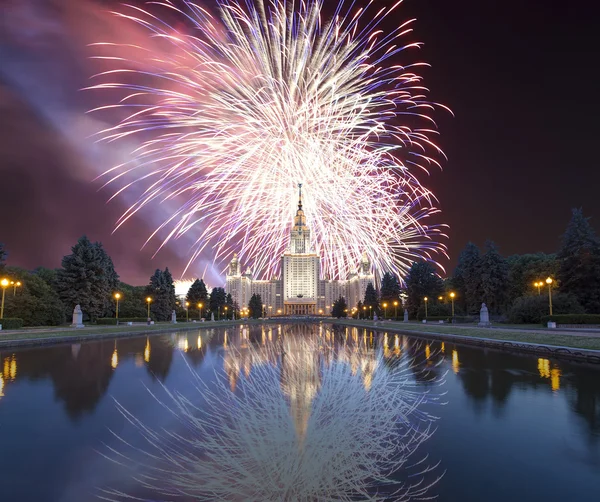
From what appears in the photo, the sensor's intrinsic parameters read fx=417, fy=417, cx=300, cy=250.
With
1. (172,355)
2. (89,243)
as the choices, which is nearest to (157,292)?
(89,243)

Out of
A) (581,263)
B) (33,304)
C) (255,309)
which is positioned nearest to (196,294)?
(255,309)

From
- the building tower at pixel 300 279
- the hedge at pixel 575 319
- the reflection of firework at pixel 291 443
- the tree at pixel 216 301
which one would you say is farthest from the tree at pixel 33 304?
the building tower at pixel 300 279

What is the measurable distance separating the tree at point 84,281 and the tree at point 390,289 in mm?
51998

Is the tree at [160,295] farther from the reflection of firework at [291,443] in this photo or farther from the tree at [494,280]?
the reflection of firework at [291,443]

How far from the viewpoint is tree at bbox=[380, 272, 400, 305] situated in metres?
83.6

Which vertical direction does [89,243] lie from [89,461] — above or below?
above

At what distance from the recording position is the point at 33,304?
41656 millimetres

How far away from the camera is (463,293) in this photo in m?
72.2

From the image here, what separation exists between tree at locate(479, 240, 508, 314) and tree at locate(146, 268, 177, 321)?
48.3 metres

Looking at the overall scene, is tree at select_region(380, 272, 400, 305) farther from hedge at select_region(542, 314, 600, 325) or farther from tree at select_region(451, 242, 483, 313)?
hedge at select_region(542, 314, 600, 325)

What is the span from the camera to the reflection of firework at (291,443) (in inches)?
196

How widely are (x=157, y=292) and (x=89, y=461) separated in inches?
2550

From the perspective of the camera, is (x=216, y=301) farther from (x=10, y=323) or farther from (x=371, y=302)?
(x=10, y=323)

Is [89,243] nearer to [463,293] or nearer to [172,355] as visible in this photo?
[172,355]
